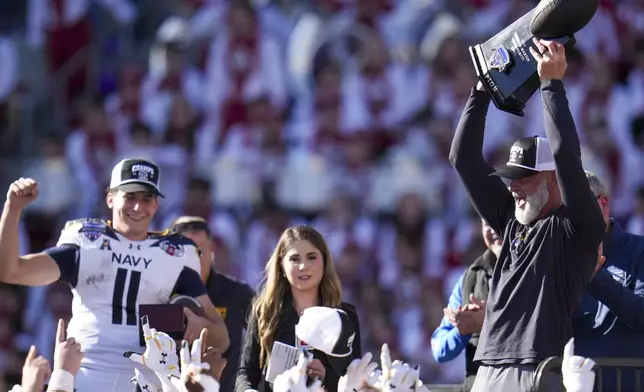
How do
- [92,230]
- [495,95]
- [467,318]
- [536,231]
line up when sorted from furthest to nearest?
[92,230] < [467,318] < [495,95] < [536,231]

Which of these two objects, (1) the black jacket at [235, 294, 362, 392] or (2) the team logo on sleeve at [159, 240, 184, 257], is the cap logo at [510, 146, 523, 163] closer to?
(1) the black jacket at [235, 294, 362, 392]

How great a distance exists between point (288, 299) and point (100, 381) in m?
1.00

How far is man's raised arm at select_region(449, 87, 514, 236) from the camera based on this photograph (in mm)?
6340

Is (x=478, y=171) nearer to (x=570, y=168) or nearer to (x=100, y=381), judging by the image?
(x=570, y=168)

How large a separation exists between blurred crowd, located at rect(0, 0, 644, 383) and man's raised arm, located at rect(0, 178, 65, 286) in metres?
4.94

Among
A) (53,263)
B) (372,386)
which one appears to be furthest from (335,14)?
(372,386)

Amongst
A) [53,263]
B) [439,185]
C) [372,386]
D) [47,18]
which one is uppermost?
[47,18]

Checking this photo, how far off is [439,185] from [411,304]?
4.21 feet

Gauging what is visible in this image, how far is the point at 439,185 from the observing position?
1305 centimetres

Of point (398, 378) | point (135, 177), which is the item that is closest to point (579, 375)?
point (398, 378)

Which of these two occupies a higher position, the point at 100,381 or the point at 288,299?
the point at 288,299

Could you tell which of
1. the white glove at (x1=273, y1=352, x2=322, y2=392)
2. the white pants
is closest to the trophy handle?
the white glove at (x1=273, y1=352, x2=322, y2=392)

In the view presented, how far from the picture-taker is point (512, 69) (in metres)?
6.16

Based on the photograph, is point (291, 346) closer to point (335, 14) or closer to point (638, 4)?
point (335, 14)
